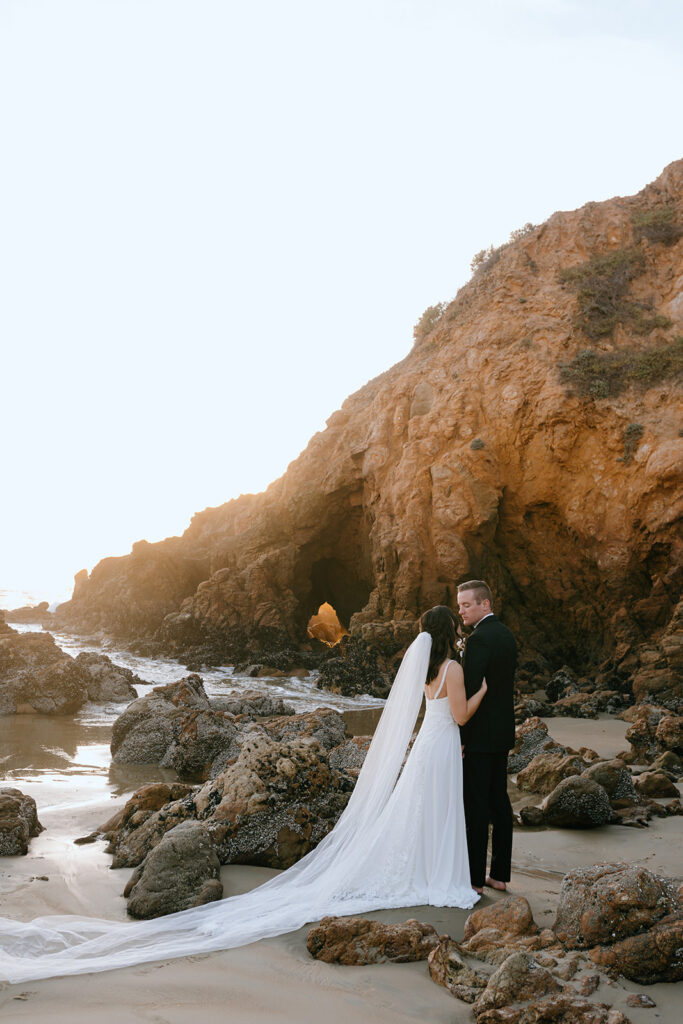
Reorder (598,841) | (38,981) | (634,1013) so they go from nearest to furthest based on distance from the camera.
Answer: (634,1013) → (38,981) → (598,841)

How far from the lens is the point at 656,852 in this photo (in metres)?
5.33

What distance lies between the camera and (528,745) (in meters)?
9.41

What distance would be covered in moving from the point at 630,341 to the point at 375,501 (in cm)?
1010

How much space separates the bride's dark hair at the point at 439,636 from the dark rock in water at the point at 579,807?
242 centimetres

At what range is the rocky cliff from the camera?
18.9 m

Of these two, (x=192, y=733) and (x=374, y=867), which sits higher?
(x=374, y=867)

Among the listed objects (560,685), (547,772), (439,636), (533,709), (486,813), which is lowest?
(560,685)

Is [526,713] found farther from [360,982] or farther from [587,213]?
[587,213]

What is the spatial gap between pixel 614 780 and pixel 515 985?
4549 millimetres

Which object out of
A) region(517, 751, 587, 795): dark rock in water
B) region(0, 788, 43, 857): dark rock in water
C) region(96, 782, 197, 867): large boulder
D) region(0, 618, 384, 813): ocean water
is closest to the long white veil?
region(96, 782, 197, 867): large boulder

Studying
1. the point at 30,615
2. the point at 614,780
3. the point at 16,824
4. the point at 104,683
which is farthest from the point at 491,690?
the point at 30,615

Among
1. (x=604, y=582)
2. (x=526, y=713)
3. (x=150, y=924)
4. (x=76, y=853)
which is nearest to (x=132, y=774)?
(x=76, y=853)

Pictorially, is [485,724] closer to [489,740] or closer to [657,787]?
[489,740]

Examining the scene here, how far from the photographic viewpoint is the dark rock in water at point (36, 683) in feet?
47.1
